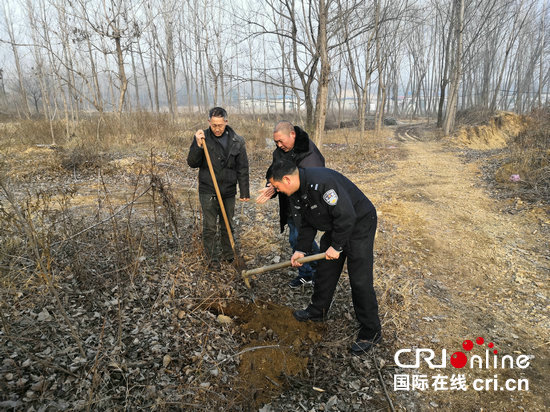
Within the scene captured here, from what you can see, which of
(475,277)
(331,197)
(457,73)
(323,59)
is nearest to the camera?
(331,197)

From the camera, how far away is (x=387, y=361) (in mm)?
2766

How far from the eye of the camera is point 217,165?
3.55 m

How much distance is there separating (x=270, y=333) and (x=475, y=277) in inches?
114

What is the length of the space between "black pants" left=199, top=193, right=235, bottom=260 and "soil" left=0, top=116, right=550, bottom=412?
0.19 meters

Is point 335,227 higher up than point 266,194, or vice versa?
point 266,194

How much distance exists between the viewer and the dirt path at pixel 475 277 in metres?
2.79

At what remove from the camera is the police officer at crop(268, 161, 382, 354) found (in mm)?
2482

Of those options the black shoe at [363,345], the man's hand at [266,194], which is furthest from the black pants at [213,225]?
the black shoe at [363,345]

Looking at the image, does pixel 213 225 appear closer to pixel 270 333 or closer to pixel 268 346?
pixel 270 333

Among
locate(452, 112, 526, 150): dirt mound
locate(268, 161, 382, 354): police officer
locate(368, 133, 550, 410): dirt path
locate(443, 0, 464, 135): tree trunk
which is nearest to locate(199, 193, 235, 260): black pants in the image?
locate(268, 161, 382, 354): police officer

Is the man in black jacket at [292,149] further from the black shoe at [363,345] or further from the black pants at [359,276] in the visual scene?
the black shoe at [363,345]

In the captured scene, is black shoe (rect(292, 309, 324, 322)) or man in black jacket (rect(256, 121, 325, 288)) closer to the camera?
black shoe (rect(292, 309, 324, 322))

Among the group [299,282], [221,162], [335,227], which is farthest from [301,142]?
[299,282]

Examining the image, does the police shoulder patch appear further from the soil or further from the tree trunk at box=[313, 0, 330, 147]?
the tree trunk at box=[313, 0, 330, 147]
